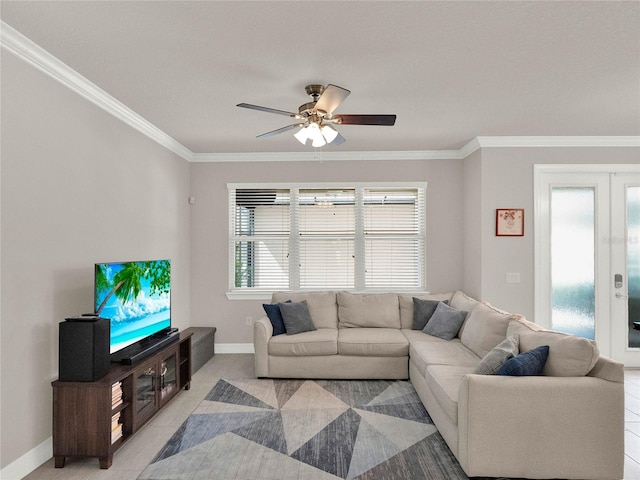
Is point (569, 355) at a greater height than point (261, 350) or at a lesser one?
greater

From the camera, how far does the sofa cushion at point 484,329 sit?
3549mm

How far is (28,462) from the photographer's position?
8.45 feet

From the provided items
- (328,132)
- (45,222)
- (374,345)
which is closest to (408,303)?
(374,345)

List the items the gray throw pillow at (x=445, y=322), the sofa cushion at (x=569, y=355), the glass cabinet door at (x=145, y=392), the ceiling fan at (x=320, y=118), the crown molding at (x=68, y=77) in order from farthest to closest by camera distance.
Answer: the gray throw pillow at (x=445, y=322) → the glass cabinet door at (x=145, y=392) → the ceiling fan at (x=320, y=118) → the sofa cushion at (x=569, y=355) → the crown molding at (x=68, y=77)

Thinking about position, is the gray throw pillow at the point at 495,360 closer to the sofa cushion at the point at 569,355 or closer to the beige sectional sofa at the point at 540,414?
the beige sectional sofa at the point at 540,414

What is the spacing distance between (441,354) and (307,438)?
1433 millimetres

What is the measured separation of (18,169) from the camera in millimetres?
2512

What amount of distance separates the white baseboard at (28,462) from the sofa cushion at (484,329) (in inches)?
133

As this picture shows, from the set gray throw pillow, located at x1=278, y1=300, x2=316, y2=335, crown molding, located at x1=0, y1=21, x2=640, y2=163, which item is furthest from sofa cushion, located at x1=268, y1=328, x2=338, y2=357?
crown molding, located at x1=0, y1=21, x2=640, y2=163

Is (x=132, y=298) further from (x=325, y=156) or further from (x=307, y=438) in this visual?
(x=325, y=156)

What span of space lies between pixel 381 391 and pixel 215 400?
1607 mm

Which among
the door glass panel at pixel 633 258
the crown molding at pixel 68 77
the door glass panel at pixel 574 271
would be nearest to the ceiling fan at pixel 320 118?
the crown molding at pixel 68 77

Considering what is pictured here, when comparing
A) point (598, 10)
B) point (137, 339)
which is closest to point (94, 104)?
point (137, 339)

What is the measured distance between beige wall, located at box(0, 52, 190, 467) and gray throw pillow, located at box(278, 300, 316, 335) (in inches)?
69.7
